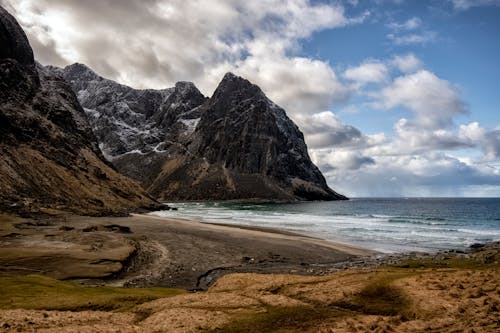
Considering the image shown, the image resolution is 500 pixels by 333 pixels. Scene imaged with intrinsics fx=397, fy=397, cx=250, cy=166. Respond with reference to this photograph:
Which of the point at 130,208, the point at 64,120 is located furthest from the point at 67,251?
the point at 64,120

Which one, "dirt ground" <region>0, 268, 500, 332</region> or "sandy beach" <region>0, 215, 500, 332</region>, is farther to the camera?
"sandy beach" <region>0, 215, 500, 332</region>

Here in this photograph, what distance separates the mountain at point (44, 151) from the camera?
360 ft

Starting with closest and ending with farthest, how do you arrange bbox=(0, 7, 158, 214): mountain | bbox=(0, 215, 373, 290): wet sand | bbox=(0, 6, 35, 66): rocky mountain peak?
bbox=(0, 215, 373, 290): wet sand, bbox=(0, 7, 158, 214): mountain, bbox=(0, 6, 35, 66): rocky mountain peak

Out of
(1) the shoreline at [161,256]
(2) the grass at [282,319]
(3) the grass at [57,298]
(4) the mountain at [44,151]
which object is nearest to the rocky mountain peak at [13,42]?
(4) the mountain at [44,151]

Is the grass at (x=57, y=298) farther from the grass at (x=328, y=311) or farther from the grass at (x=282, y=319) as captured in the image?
the grass at (x=328, y=311)

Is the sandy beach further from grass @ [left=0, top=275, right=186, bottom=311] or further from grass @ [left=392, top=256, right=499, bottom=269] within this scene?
grass @ [left=392, top=256, right=499, bottom=269]

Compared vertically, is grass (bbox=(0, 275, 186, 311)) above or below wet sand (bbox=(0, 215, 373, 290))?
above

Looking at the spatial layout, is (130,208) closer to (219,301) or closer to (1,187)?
(1,187)

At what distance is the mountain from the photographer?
4326 inches

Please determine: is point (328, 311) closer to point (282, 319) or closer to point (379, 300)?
point (282, 319)

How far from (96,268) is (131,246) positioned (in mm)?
11001

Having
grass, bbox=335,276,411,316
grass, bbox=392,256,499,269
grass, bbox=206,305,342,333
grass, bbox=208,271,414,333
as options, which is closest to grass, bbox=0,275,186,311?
Answer: grass, bbox=206,305,342,333

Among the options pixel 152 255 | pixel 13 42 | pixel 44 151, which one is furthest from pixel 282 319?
pixel 13 42

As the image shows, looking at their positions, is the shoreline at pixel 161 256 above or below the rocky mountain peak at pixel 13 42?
below
